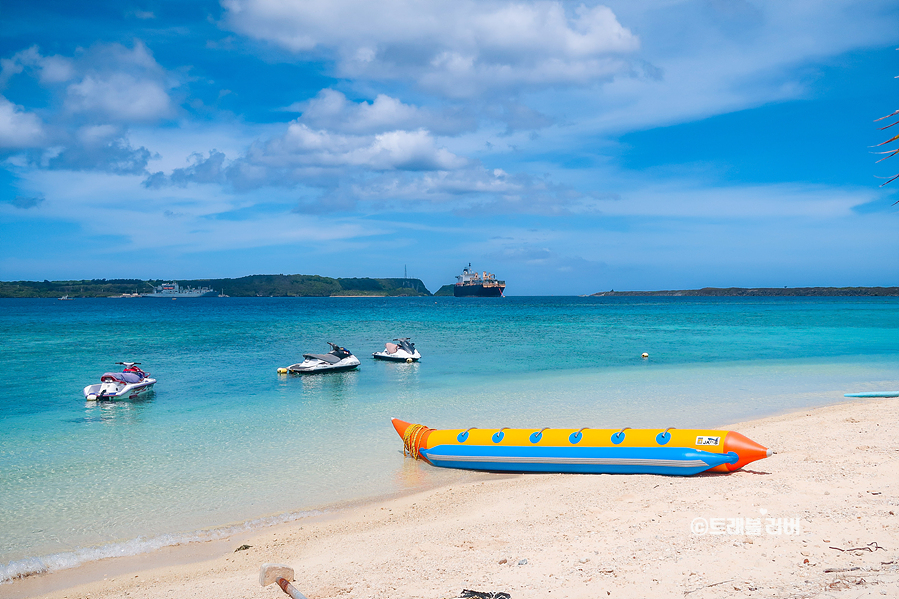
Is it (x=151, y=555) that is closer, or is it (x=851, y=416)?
(x=151, y=555)

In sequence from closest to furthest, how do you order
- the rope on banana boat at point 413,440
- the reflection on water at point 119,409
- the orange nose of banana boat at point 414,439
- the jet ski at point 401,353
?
the orange nose of banana boat at point 414,439 < the rope on banana boat at point 413,440 < the reflection on water at point 119,409 < the jet ski at point 401,353

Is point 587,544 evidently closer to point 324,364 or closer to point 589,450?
point 589,450

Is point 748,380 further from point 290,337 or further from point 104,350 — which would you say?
point 104,350

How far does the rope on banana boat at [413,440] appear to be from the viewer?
10.6m

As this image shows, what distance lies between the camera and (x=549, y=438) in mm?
9648

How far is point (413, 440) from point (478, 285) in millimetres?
151701

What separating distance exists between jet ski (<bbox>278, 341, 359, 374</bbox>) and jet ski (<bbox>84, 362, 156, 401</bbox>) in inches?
206

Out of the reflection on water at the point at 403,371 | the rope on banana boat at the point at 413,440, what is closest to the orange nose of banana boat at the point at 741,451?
the rope on banana boat at the point at 413,440

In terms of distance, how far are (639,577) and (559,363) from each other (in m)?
20.2

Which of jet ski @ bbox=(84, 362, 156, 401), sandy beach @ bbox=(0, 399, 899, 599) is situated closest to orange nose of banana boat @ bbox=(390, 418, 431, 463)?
sandy beach @ bbox=(0, 399, 899, 599)

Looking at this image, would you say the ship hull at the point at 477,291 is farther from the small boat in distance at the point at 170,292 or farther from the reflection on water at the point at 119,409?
the reflection on water at the point at 119,409

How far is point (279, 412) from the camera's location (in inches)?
605

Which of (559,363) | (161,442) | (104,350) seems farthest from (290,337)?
(161,442)

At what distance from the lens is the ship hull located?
15925 centimetres
